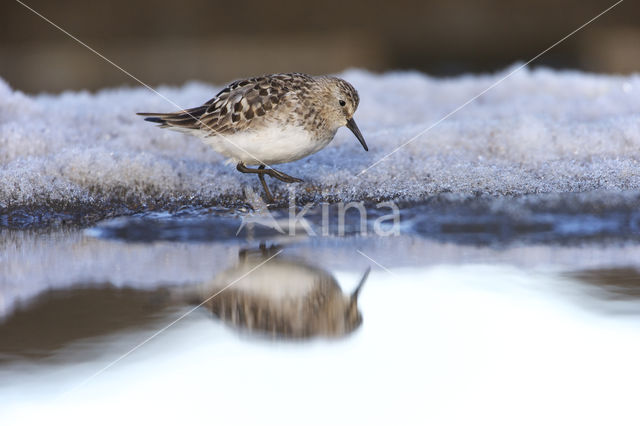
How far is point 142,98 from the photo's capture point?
24.3 feet

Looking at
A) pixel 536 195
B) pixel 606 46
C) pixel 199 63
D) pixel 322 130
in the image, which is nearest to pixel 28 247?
pixel 322 130

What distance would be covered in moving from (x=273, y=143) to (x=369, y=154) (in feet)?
3.37

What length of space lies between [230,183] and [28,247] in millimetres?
1364

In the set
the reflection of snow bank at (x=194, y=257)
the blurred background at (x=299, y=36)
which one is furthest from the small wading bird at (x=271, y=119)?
the blurred background at (x=299, y=36)

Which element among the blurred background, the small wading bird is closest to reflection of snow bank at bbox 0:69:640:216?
the small wading bird

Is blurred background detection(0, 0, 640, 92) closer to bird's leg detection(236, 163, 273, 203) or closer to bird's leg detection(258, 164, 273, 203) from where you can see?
Answer: bird's leg detection(236, 163, 273, 203)

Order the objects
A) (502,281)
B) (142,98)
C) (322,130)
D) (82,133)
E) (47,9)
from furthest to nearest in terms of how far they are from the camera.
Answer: (47,9) < (142,98) < (82,133) < (322,130) < (502,281)

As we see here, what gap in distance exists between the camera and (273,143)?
4.83 meters

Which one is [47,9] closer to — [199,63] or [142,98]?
[199,63]

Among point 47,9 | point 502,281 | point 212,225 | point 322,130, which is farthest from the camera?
point 47,9

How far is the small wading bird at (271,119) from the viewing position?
486 centimetres

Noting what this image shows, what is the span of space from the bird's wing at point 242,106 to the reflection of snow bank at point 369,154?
0.32 meters

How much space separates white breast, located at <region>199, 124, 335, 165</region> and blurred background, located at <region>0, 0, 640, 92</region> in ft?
19.3

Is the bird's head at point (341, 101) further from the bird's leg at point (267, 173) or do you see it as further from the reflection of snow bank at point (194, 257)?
the reflection of snow bank at point (194, 257)
